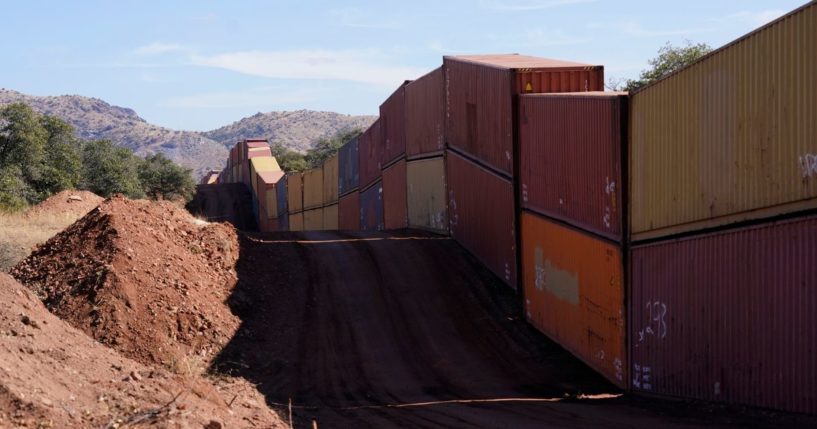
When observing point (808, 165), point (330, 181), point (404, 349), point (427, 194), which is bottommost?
point (404, 349)

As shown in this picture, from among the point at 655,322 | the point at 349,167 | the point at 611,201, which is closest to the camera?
the point at 655,322

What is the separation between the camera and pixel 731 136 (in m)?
12.2

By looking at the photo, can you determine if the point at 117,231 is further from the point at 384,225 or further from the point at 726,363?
the point at 384,225

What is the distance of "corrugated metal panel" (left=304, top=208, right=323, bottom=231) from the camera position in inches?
2009

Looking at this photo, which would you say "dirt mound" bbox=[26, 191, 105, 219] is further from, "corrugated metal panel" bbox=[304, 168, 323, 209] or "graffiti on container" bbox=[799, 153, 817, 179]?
"graffiti on container" bbox=[799, 153, 817, 179]

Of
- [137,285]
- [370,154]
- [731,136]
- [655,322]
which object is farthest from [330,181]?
[731,136]

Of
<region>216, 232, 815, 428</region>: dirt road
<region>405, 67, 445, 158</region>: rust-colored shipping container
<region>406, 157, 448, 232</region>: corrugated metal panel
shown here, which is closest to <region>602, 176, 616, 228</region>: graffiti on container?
<region>216, 232, 815, 428</region>: dirt road

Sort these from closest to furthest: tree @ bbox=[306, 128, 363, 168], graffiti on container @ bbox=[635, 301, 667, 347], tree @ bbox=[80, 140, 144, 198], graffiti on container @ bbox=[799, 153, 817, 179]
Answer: graffiti on container @ bbox=[799, 153, 817, 179] < graffiti on container @ bbox=[635, 301, 667, 347] < tree @ bbox=[80, 140, 144, 198] < tree @ bbox=[306, 128, 363, 168]

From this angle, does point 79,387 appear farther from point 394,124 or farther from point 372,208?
point 372,208

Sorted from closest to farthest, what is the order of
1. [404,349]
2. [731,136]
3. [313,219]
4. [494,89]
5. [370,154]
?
[731,136]
[404,349]
[494,89]
[370,154]
[313,219]

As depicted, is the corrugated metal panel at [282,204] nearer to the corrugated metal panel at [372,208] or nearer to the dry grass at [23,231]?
the corrugated metal panel at [372,208]

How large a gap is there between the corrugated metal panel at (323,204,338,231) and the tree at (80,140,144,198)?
1034cm

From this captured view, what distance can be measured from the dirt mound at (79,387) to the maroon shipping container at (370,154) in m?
26.9

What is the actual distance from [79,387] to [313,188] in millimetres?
43637
